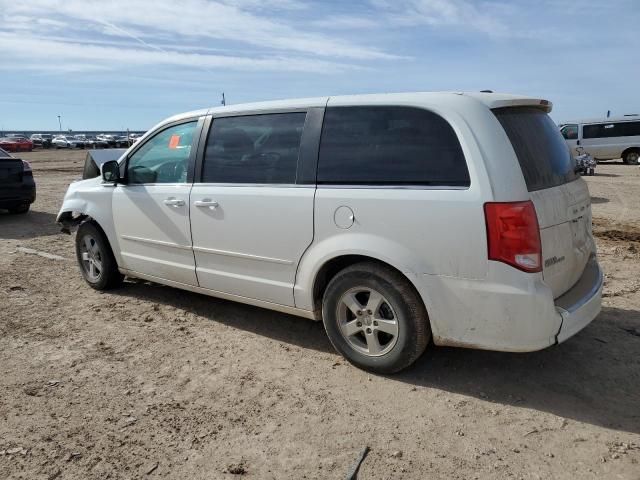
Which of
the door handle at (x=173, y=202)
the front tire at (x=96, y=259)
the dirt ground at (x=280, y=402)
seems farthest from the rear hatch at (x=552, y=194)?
the front tire at (x=96, y=259)

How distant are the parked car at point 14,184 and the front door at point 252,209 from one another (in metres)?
8.02

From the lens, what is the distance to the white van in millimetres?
23125

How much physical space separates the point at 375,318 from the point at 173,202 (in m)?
2.07

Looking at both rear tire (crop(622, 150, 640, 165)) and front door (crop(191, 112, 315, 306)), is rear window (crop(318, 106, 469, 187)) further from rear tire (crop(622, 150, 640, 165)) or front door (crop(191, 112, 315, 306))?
rear tire (crop(622, 150, 640, 165))

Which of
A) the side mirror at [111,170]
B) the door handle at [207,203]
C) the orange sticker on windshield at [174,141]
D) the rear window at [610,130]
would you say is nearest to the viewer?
the door handle at [207,203]

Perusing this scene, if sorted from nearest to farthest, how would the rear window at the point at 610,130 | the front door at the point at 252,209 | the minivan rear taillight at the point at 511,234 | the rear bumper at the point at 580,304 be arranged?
the minivan rear taillight at the point at 511,234, the rear bumper at the point at 580,304, the front door at the point at 252,209, the rear window at the point at 610,130

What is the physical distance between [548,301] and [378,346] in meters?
1.11

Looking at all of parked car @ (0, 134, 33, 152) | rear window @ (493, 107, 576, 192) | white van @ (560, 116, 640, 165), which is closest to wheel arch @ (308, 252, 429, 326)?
rear window @ (493, 107, 576, 192)

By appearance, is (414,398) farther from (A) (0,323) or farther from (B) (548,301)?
(A) (0,323)

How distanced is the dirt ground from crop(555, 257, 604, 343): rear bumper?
44 cm

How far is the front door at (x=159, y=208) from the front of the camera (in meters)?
4.59

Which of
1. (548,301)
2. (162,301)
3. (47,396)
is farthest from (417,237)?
(162,301)

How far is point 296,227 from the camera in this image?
3.79m

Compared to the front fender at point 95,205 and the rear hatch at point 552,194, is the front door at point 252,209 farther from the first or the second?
the rear hatch at point 552,194
